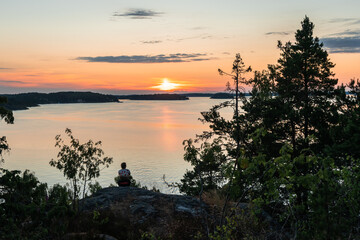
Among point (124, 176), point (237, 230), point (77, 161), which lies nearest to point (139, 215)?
point (77, 161)

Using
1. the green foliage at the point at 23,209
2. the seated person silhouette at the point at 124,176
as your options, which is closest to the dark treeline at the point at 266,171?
the green foliage at the point at 23,209

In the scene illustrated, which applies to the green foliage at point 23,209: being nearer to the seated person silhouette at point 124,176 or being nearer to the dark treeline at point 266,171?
the dark treeline at point 266,171

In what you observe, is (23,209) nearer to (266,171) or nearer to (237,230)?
(266,171)

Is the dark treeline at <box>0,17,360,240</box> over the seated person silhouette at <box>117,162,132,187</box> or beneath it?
over

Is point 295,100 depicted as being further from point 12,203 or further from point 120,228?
point 12,203

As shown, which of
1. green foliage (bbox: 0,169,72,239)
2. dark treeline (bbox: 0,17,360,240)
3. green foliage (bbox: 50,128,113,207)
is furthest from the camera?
green foliage (bbox: 50,128,113,207)

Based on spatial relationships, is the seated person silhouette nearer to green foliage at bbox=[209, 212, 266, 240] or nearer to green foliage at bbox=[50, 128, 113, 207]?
green foliage at bbox=[50, 128, 113, 207]

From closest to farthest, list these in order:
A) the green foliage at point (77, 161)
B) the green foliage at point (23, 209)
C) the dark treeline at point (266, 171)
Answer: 1. the dark treeline at point (266, 171)
2. the green foliage at point (23, 209)
3. the green foliage at point (77, 161)

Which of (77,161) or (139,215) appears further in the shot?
(77,161)

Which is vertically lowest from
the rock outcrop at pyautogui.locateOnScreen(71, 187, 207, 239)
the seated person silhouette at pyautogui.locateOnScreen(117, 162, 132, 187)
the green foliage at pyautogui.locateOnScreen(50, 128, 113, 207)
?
the rock outcrop at pyautogui.locateOnScreen(71, 187, 207, 239)

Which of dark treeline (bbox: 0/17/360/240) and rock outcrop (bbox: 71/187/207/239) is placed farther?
rock outcrop (bbox: 71/187/207/239)

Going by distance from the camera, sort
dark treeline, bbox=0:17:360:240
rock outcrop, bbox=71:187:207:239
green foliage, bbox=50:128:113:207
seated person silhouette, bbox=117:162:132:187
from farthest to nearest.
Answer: seated person silhouette, bbox=117:162:132:187 → green foliage, bbox=50:128:113:207 → rock outcrop, bbox=71:187:207:239 → dark treeline, bbox=0:17:360:240

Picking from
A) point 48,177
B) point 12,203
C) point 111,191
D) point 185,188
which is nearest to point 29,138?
point 48,177

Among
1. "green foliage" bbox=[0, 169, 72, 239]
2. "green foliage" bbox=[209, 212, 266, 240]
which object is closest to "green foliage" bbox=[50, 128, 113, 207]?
"green foliage" bbox=[0, 169, 72, 239]
